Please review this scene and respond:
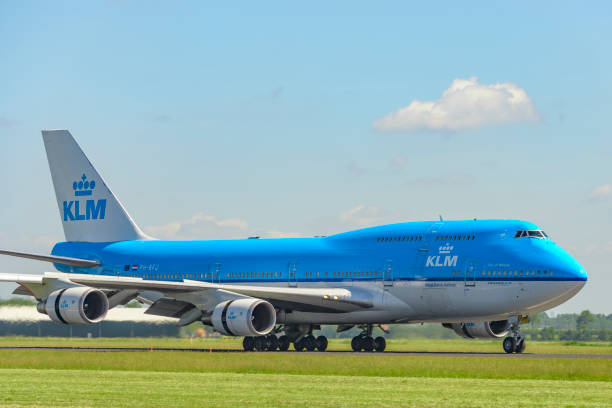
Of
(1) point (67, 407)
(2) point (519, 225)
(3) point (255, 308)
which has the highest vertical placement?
(2) point (519, 225)

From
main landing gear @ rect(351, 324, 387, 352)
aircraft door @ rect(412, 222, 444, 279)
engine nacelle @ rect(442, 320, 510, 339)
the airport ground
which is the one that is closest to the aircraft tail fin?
main landing gear @ rect(351, 324, 387, 352)

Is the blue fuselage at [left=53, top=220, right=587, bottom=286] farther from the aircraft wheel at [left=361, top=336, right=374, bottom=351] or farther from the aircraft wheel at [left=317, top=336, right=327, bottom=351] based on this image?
the aircraft wheel at [left=361, top=336, right=374, bottom=351]

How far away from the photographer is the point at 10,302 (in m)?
54.2

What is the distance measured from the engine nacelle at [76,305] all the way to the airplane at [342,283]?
4 cm

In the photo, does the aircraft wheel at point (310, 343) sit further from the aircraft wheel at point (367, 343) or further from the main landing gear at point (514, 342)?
the main landing gear at point (514, 342)

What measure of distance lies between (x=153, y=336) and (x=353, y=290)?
648 inches

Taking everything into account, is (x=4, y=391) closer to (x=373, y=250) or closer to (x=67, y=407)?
(x=67, y=407)

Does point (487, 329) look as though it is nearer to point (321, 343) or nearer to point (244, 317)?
point (321, 343)

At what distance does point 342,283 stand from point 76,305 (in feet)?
35.5

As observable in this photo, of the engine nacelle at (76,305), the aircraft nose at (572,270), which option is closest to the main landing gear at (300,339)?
the engine nacelle at (76,305)

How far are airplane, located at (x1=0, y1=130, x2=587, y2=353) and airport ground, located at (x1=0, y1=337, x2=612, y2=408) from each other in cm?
404

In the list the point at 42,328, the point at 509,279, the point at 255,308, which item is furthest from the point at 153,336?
the point at 509,279

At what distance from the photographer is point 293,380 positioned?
85.9 ft

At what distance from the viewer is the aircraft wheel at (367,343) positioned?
4491cm
